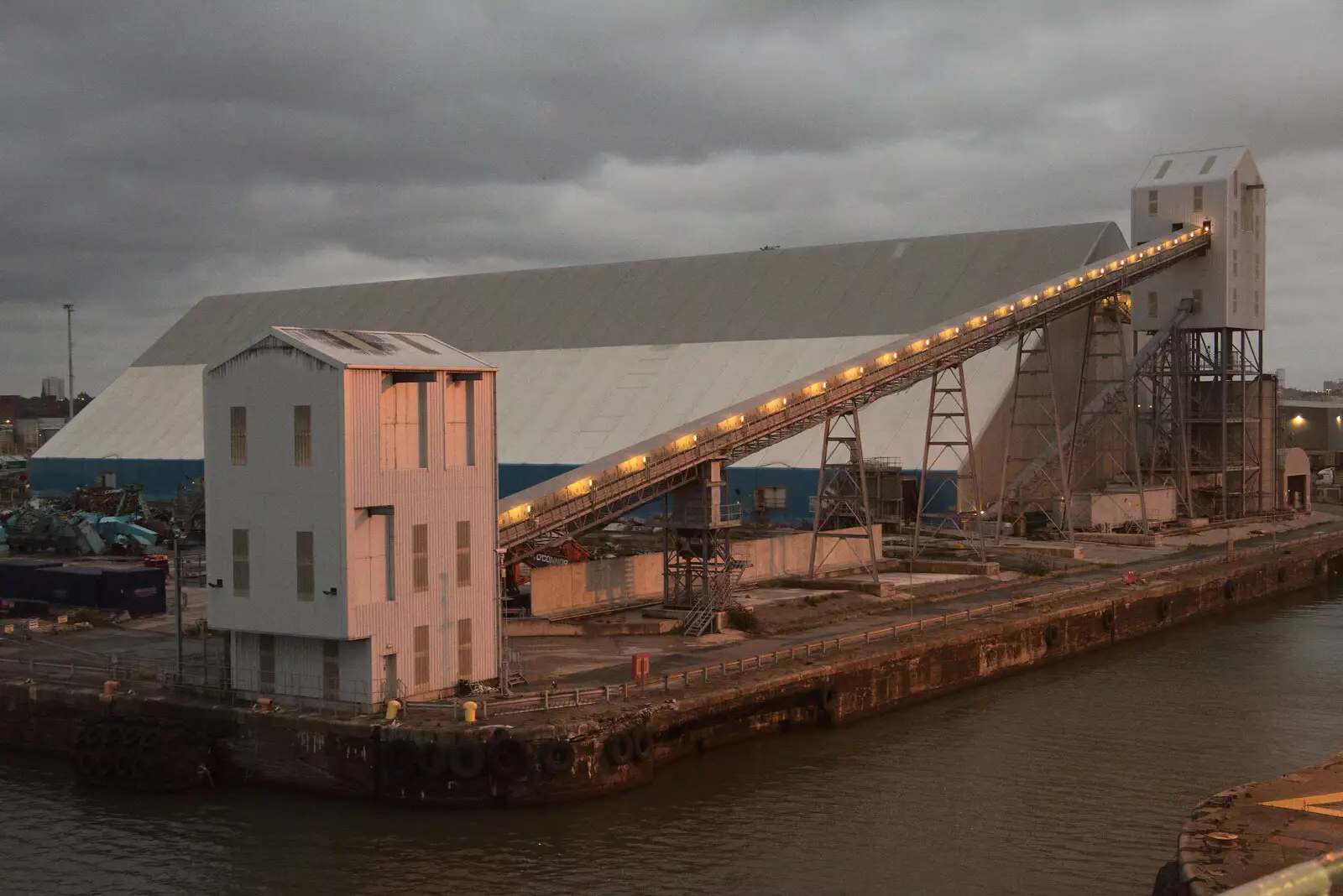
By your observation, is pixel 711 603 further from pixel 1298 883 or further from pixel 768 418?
pixel 1298 883

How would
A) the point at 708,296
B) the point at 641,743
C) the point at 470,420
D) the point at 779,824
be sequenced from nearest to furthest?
the point at 779,824 → the point at 641,743 → the point at 470,420 → the point at 708,296

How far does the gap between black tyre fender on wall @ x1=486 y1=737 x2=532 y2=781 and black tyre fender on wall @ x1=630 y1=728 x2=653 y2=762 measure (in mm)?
2217

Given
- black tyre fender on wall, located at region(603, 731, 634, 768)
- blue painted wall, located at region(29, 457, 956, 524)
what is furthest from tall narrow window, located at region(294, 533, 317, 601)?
blue painted wall, located at region(29, 457, 956, 524)

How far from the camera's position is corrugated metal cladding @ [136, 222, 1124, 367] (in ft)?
236

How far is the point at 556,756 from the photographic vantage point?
25109mm

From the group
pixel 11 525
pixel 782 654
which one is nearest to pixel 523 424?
pixel 11 525

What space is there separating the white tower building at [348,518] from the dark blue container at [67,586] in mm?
13946

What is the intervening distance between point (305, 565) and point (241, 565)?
69.9 inches

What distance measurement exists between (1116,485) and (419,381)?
4793cm

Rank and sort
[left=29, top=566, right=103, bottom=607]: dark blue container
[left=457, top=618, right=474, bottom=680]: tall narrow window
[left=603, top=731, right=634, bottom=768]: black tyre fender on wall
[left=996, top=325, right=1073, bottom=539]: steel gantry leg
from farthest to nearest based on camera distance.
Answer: [left=996, top=325, right=1073, bottom=539]: steel gantry leg
[left=29, top=566, right=103, bottom=607]: dark blue container
[left=457, top=618, right=474, bottom=680]: tall narrow window
[left=603, top=731, right=634, bottom=768]: black tyre fender on wall

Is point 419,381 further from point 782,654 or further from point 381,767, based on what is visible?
point 782,654

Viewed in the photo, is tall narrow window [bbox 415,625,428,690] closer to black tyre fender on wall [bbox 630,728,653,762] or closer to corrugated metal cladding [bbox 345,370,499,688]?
corrugated metal cladding [bbox 345,370,499,688]

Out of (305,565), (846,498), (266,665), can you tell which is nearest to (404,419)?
(305,565)

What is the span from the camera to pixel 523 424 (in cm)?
7575
